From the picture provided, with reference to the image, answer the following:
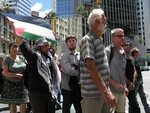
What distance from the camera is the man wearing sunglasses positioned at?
4.32 meters

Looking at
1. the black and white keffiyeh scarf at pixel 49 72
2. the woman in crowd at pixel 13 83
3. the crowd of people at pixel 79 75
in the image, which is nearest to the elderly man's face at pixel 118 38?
the crowd of people at pixel 79 75

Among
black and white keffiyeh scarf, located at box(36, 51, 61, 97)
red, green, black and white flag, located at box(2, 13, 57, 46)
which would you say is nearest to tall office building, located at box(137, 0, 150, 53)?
red, green, black and white flag, located at box(2, 13, 57, 46)

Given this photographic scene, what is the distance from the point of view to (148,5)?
157375 mm

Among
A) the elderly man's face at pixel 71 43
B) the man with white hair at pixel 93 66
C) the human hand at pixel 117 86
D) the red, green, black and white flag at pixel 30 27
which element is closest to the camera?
the man with white hair at pixel 93 66

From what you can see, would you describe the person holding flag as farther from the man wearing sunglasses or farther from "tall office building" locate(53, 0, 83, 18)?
"tall office building" locate(53, 0, 83, 18)

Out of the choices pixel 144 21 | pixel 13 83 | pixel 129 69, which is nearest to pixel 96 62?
pixel 129 69

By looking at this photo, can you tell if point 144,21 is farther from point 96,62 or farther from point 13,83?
point 96,62

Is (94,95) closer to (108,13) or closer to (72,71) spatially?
(72,71)

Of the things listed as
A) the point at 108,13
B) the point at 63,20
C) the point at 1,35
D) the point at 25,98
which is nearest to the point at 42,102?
the point at 25,98

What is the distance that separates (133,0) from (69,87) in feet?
494

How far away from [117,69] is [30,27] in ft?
5.91

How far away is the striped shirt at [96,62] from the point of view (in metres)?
3.14

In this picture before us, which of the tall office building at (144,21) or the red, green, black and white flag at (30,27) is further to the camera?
the tall office building at (144,21)

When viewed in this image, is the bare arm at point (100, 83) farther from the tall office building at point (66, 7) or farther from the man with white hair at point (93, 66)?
the tall office building at point (66, 7)
